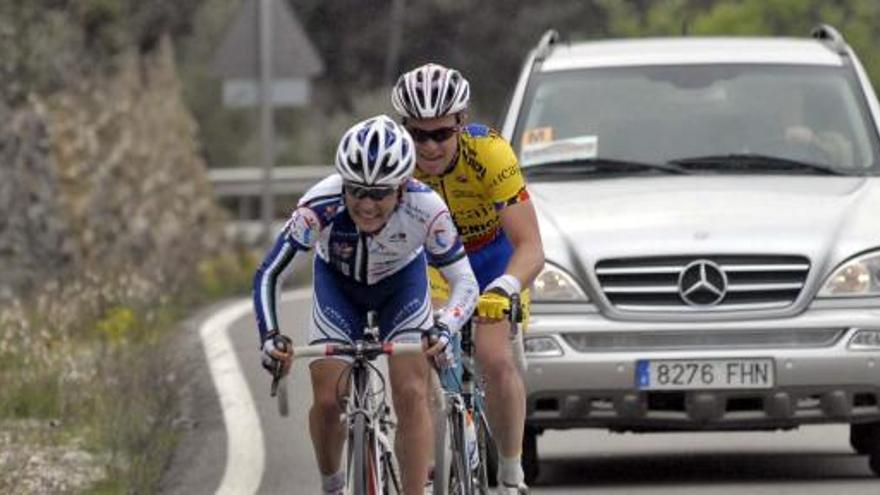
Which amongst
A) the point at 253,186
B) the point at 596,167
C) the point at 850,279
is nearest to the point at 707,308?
the point at 850,279

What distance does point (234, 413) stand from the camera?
16078 mm

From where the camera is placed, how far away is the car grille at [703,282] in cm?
1284

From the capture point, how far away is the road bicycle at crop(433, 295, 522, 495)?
1028cm

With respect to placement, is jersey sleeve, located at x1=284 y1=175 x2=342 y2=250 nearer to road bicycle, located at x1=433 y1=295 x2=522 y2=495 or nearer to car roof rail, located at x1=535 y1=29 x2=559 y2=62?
road bicycle, located at x1=433 y1=295 x2=522 y2=495

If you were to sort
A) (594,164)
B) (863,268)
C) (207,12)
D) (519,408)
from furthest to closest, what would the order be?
(207,12), (594,164), (863,268), (519,408)

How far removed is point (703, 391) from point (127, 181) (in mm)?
13910

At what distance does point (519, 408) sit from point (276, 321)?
162 cm

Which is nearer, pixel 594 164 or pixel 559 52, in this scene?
pixel 594 164

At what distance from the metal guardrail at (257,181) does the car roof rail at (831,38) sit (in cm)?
2332

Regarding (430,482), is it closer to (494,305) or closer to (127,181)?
(494,305)

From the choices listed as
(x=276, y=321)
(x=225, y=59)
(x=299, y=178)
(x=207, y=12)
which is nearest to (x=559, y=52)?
(x=276, y=321)

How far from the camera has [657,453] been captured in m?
14.8

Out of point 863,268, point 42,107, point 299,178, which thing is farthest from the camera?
point 299,178

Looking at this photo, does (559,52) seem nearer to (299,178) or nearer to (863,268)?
(863,268)
